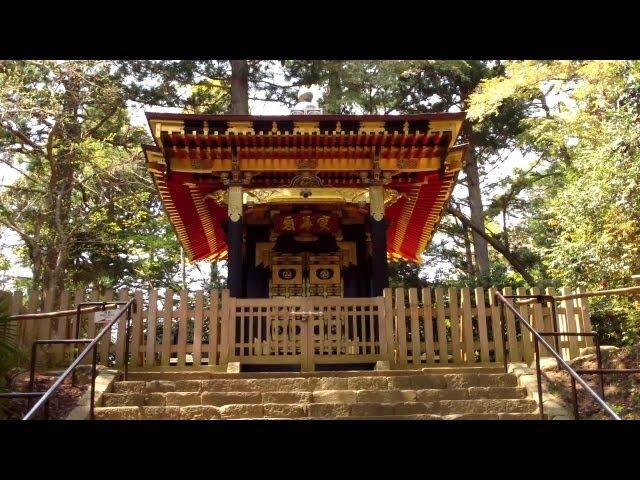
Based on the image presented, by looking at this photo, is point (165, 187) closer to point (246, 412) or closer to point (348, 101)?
point (246, 412)

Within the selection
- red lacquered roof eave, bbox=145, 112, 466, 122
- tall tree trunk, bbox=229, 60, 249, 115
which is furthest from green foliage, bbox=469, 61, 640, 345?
tall tree trunk, bbox=229, 60, 249, 115

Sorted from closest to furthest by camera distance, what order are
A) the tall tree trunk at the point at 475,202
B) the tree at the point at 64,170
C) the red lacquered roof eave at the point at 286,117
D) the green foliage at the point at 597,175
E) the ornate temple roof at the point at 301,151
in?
the red lacquered roof eave at the point at 286,117
the ornate temple roof at the point at 301,151
the green foliage at the point at 597,175
the tree at the point at 64,170
the tall tree trunk at the point at 475,202

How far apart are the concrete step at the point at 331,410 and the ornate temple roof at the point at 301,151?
4.96m

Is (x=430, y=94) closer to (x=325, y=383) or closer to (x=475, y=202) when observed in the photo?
(x=475, y=202)

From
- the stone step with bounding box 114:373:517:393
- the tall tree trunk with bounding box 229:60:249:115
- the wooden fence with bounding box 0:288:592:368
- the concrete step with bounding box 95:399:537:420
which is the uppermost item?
the tall tree trunk with bounding box 229:60:249:115

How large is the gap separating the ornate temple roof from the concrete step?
4960 mm

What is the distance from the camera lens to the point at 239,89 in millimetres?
23641

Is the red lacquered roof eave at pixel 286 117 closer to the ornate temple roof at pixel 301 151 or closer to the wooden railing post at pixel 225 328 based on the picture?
the ornate temple roof at pixel 301 151

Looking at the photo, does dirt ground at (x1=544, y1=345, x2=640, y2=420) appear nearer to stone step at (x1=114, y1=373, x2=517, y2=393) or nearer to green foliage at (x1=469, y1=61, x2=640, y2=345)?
stone step at (x1=114, y1=373, x2=517, y2=393)

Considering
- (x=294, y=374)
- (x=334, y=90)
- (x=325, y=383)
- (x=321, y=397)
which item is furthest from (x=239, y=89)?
(x=321, y=397)

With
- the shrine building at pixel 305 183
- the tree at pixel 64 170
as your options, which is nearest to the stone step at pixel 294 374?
the shrine building at pixel 305 183

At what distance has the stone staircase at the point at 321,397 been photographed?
7.45m

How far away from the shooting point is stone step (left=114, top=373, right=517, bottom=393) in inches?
321

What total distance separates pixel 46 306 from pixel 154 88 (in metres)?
14.7
